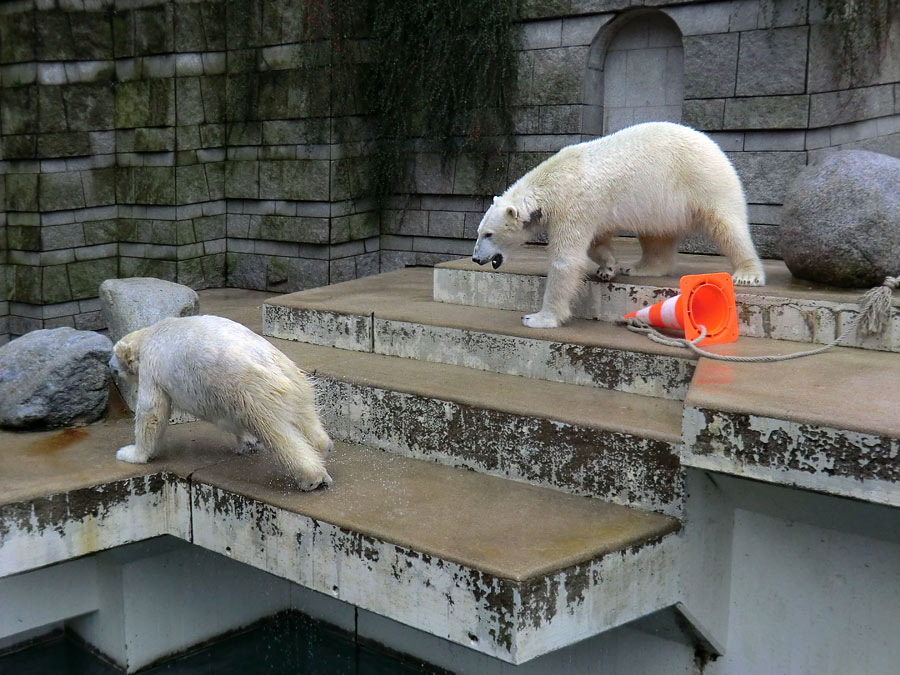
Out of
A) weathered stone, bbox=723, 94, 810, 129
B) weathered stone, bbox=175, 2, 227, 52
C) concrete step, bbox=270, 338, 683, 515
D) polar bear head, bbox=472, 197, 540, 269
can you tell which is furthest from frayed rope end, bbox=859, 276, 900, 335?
weathered stone, bbox=175, 2, 227, 52

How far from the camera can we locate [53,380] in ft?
15.5

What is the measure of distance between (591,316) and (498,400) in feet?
3.55

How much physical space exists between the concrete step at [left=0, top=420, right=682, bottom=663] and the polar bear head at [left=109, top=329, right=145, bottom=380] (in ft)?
1.46

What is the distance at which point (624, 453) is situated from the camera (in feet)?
11.9

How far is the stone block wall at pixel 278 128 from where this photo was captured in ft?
20.7

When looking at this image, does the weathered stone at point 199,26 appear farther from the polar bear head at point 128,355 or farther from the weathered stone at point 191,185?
the polar bear head at point 128,355

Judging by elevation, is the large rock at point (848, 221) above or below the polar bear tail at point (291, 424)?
above

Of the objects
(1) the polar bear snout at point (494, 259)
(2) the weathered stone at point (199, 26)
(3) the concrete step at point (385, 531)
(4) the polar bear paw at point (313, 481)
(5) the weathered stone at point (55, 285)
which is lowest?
(3) the concrete step at point (385, 531)

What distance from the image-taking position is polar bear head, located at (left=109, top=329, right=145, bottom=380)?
13.4 feet

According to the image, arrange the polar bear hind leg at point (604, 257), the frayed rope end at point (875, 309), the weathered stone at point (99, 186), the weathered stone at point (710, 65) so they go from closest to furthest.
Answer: the frayed rope end at point (875, 309), the polar bear hind leg at point (604, 257), the weathered stone at point (710, 65), the weathered stone at point (99, 186)

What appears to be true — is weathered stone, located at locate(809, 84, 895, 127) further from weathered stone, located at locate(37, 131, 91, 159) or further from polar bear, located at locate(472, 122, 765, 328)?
weathered stone, located at locate(37, 131, 91, 159)

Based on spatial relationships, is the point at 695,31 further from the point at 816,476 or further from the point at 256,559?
the point at 256,559

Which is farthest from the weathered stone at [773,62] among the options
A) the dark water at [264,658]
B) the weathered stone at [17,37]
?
the weathered stone at [17,37]

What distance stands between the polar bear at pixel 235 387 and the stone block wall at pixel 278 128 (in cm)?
383
